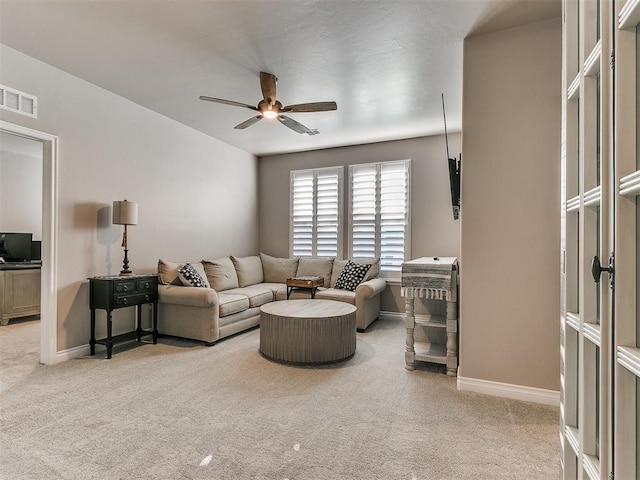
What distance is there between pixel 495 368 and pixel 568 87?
88.2 inches

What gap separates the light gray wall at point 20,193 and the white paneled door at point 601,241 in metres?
7.61

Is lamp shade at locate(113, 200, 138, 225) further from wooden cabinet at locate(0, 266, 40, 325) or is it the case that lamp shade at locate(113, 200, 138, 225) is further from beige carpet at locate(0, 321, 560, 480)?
wooden cabinet at locate(0, 266, 40, 325)

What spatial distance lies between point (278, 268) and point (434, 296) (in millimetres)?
3457

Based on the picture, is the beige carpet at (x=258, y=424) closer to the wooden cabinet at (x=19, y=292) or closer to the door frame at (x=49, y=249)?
the door frame at (x=49, y=249)

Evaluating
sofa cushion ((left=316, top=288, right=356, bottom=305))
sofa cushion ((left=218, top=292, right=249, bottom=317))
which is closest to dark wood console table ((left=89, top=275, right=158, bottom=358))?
sofa cushion ((left=218, top=292, right=249, bottom=317))

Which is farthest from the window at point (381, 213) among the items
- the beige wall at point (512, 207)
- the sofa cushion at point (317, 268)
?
the beige wall at point (512, 207)

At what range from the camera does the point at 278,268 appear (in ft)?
20.5

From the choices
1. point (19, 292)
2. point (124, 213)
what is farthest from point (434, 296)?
point (19, 292)

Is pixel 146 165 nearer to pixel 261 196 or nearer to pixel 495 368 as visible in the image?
pixel 261 196

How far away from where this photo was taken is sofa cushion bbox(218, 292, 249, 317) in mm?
4262

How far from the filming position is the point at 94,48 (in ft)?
10.2

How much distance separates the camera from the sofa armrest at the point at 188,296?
404cm

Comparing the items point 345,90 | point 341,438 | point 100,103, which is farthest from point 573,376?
point 100,103

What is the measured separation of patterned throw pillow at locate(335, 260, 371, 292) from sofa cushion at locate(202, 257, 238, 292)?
1.60 meters
